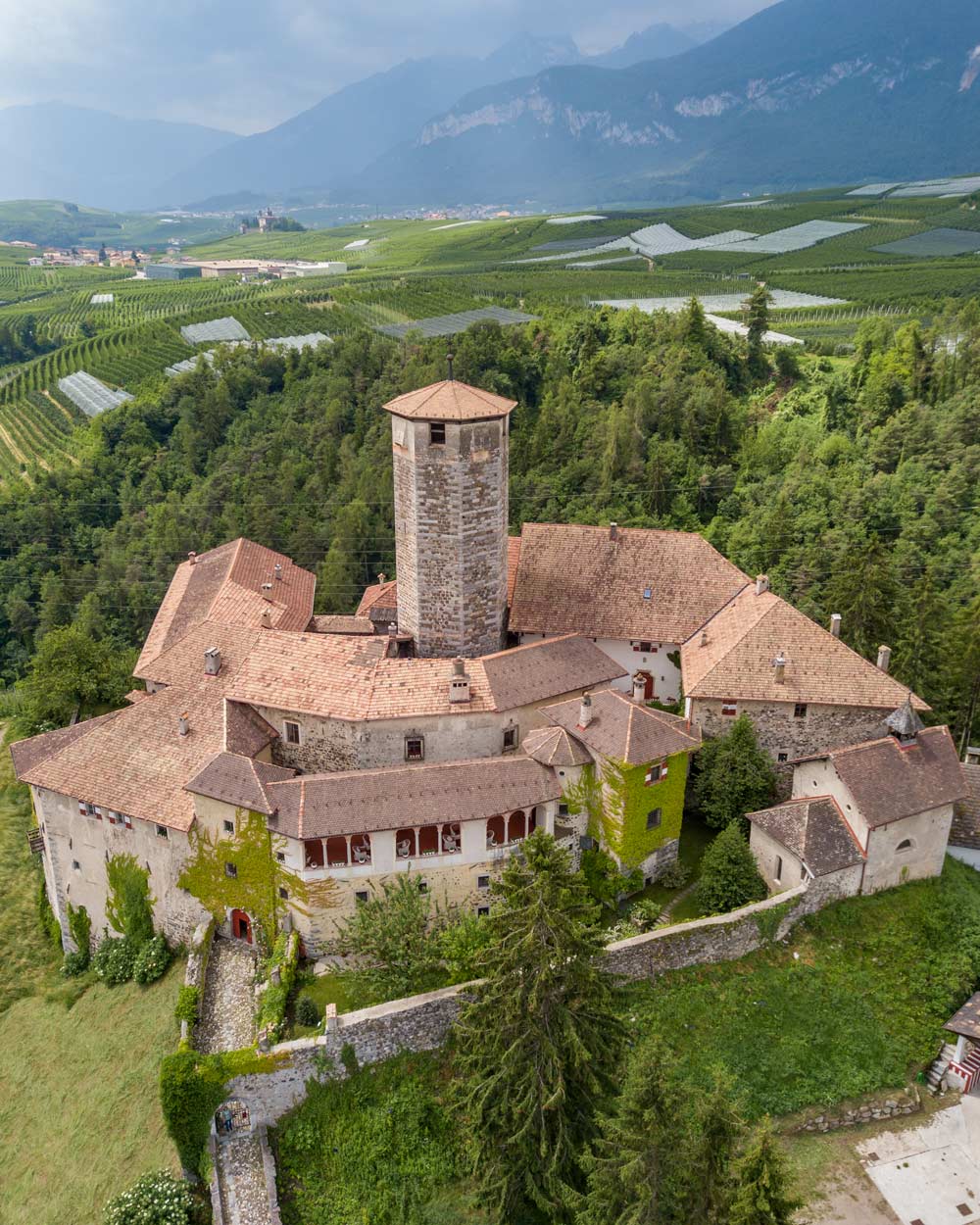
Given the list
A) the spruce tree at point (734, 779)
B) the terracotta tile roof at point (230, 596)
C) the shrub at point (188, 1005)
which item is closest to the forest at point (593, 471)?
the terracotta tile roof at point (230, 596)

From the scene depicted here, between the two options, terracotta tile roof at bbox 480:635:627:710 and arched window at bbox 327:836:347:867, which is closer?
arched window at bbox 327:836:347:867

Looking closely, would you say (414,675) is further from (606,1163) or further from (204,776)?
(606,1163)

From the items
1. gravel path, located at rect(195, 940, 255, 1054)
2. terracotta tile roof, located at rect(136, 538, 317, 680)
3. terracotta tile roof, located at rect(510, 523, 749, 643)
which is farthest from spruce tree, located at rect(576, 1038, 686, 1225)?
terracotta tile roof, located at rect(136, 538, 317, 680)

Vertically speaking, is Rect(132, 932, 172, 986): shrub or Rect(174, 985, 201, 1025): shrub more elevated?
Rect(174, 985, 201, 1025): shrub

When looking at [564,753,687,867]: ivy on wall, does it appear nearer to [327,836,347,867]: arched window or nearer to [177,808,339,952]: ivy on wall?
[327,836,347,867]: arched window

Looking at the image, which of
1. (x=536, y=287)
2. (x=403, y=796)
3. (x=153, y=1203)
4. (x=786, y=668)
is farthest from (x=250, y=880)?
(x=536, y=287)

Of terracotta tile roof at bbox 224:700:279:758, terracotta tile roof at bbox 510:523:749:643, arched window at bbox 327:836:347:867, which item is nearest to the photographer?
arched window at bbox 327:836:347:867

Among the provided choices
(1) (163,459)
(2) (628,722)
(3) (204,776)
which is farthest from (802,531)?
(1) (163,459)

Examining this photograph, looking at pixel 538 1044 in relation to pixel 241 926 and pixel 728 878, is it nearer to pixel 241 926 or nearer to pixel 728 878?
pixel 728 878
